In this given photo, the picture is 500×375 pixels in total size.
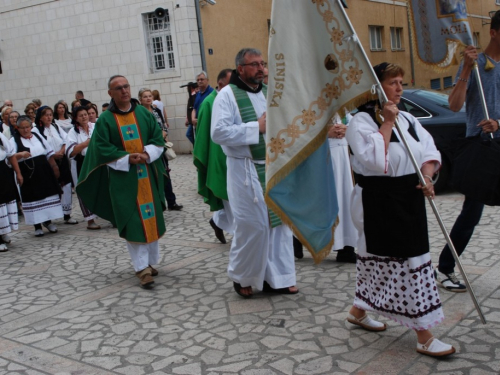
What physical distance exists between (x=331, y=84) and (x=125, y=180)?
2815 mm

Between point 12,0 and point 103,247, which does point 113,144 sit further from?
point 12,0

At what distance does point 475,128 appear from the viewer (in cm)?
458

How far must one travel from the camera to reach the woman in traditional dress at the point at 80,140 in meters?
9.18

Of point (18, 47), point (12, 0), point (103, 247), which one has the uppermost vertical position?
point (12, 0)

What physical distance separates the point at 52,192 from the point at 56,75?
12.3 metres

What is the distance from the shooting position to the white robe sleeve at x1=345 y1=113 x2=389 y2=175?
11.7ft

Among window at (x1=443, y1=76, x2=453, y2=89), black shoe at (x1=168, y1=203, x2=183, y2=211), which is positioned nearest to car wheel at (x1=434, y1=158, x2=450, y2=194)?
window at (x1=443, y1=76, x2=453, y2=89)

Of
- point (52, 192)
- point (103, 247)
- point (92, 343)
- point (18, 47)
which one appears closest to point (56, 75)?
point (18, 47)

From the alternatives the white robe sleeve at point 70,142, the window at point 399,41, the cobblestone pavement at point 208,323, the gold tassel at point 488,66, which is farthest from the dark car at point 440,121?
the window at point 399,41

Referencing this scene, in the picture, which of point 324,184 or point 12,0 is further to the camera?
point 12,0

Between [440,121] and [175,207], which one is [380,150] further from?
[175,207]

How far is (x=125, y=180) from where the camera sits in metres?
5.95

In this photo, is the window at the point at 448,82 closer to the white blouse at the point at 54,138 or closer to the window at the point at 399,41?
the white blouse at the point at 54,138

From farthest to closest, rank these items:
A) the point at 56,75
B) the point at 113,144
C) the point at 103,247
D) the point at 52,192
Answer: the point at 56,75, the point at 52,192, the point at 103,247, the point at 113,144
